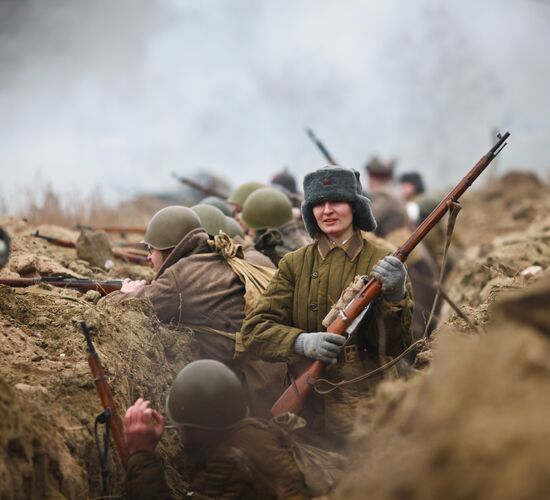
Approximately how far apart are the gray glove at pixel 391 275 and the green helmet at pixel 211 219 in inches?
115

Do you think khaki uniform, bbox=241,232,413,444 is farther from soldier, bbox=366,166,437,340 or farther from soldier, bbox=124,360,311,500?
soldier, bbox=366,166,437,340

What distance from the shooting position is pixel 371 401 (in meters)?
3.92

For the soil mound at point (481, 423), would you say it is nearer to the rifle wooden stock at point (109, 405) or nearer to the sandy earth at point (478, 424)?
the sandy earth at point (478, 424)

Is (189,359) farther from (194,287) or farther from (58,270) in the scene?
(58,270)

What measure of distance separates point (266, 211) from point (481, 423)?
5971 millimetres

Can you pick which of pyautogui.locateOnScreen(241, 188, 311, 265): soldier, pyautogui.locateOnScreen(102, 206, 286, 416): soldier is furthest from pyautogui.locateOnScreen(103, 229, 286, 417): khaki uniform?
pyautogui.locateOnScreen(241, 188, 311, 265): soldier

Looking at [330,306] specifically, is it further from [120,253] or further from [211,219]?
[120,253]

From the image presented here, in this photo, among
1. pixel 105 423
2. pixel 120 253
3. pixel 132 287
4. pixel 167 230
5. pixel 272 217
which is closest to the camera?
pixel 105 423

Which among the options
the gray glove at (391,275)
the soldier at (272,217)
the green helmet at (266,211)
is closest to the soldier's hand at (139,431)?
the gray glove at (391,275)

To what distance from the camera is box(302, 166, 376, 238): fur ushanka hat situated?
5090 mm

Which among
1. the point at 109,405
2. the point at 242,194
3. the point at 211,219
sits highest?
the point at 242,194

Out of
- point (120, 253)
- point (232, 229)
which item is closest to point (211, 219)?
point (232, 229)

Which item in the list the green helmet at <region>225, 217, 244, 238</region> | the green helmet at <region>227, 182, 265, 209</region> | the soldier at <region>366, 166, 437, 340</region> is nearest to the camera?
the green helmet at <region>225, 217, 244, 238</region>

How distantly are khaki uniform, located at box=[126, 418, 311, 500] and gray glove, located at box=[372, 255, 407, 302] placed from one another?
1140mm
